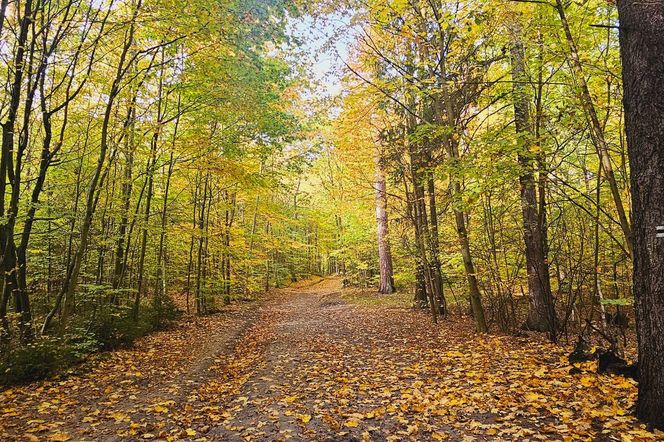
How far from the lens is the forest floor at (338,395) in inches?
157

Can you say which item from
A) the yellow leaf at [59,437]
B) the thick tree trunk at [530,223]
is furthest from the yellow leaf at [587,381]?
the yellow leaf at [59,437]

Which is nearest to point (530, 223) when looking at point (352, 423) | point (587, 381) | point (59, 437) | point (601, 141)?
point (601, 141)

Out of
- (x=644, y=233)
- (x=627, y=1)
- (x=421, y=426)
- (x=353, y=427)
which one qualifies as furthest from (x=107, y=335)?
(x=627, y=1)

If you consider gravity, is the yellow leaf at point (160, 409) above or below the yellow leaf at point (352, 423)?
below

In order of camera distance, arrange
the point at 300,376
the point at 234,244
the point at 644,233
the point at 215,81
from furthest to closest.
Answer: the point at 234,244
the point at 215,81
the point at 300,376
the point at 644,233

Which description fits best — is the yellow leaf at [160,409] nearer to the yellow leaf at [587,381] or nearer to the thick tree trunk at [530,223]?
the yellow leaf at [587,381]

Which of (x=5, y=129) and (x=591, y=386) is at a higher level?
(x=5, y=129)

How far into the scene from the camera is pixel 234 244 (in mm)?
16781

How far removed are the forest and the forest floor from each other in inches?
1.6

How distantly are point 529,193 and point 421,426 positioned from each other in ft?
19.8

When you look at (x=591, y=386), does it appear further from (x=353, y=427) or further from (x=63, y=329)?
(x=63, y=329)

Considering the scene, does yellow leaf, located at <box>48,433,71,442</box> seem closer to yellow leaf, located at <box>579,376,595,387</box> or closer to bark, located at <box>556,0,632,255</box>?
yellow leaf, located at <box>579,376,595,387</box>

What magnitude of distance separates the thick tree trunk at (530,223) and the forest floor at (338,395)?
1075 mm

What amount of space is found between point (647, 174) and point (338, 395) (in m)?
4.42
